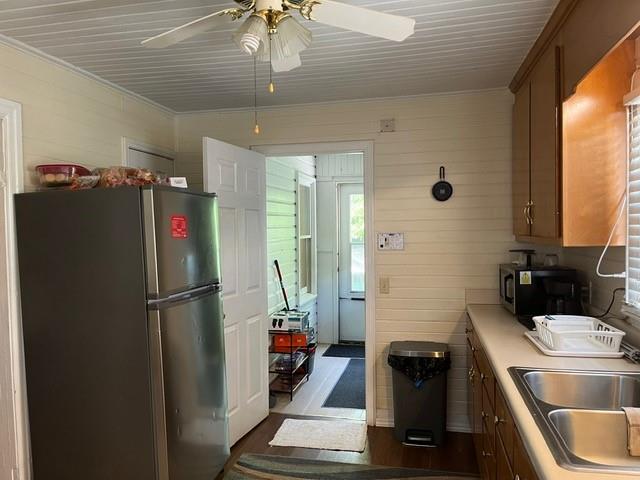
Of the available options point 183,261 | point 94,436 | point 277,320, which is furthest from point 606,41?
point 277,320

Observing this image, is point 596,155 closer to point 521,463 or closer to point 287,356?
point 521,463

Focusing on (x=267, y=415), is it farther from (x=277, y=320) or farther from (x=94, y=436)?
(x=94, y=436)

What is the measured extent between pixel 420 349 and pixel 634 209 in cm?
161

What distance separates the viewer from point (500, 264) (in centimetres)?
324

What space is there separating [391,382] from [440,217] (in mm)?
1276

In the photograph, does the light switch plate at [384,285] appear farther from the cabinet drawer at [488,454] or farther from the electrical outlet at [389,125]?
the cabinet drawer at [488,454]

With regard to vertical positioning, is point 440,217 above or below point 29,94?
below

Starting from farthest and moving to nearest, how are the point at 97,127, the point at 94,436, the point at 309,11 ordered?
the point at 97,127
the point at 94,436
the point at 309,11

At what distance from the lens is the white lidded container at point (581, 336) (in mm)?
1948

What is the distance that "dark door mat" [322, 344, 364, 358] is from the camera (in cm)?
532

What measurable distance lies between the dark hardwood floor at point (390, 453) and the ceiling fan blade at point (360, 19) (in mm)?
2494

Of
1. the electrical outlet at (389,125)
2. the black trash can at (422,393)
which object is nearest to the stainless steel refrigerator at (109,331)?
the black trash can at (422,393)

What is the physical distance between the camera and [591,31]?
1688 mm

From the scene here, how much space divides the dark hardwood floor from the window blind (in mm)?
1487
